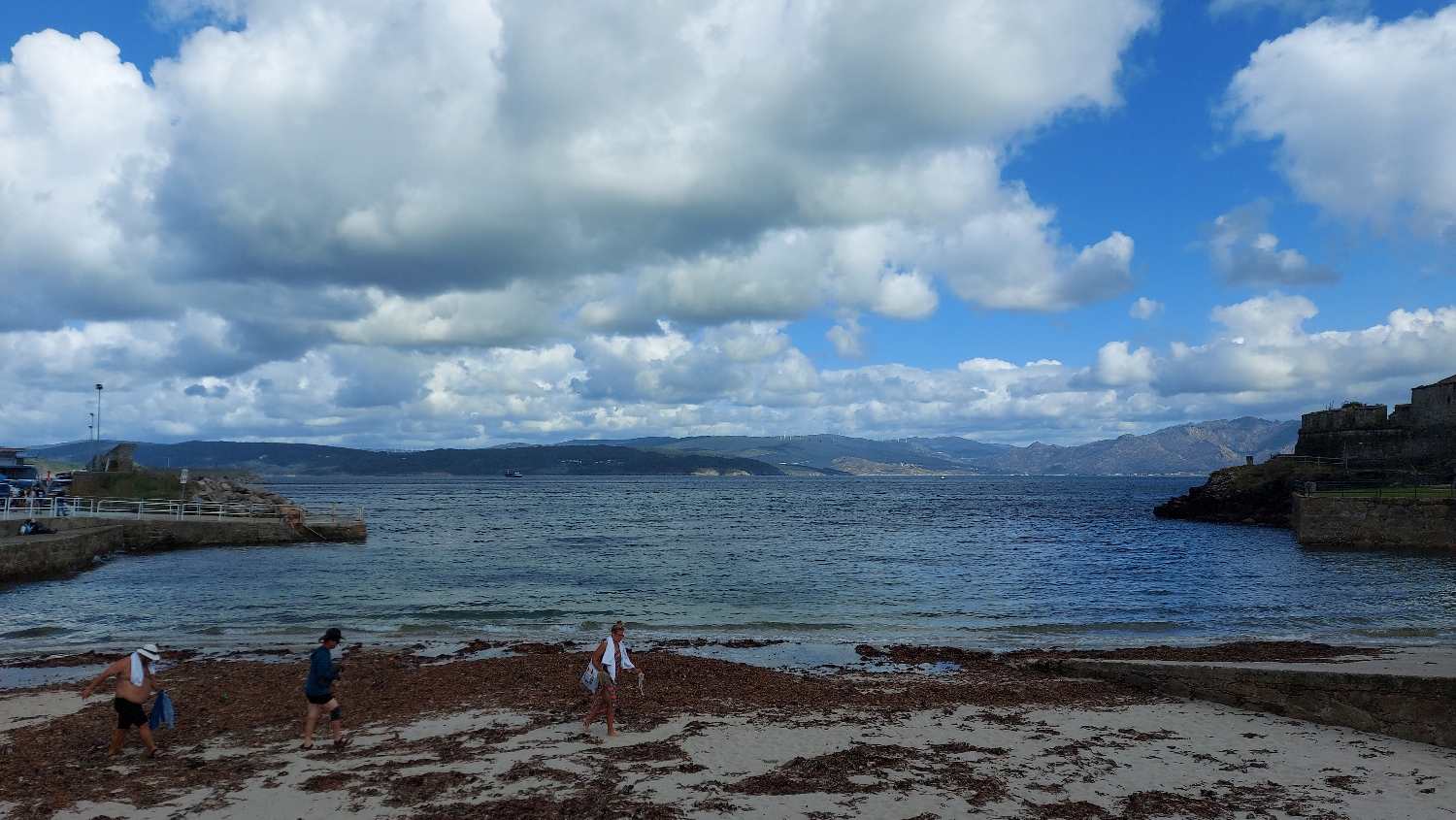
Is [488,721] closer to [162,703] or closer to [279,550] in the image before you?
[162,703]

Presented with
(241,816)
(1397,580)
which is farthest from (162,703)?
(1397,580)

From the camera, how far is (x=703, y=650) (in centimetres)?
2059

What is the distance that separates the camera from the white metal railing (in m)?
39.7

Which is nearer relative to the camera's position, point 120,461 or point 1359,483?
point 120,461

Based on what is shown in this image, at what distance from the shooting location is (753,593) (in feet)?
102

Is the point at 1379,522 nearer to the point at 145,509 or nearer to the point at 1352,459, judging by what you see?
the point at 1352,459

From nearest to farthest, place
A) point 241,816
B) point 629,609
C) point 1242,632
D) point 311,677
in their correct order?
point 241,816 < point 311,677 < point 1242,632 < point 629,609

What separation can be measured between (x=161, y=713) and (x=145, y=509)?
4643 cm

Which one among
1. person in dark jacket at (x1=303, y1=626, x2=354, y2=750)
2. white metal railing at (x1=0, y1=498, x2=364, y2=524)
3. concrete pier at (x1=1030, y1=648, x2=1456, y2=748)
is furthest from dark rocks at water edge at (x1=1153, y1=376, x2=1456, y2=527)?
white metal railing at (x1=0, y1=498, x2=364, y2=524)

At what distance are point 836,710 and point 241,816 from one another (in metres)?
9.05

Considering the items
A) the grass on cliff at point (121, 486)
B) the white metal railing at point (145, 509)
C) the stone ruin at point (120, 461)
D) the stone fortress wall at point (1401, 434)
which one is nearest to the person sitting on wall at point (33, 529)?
the white metal railing at point (145, 509)

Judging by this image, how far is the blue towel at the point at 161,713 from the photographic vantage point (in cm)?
1165

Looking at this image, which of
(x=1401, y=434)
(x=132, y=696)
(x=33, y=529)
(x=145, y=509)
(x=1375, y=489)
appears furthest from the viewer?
(x=1401, y=434)

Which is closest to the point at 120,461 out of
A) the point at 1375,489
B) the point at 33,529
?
the point at 33,529
